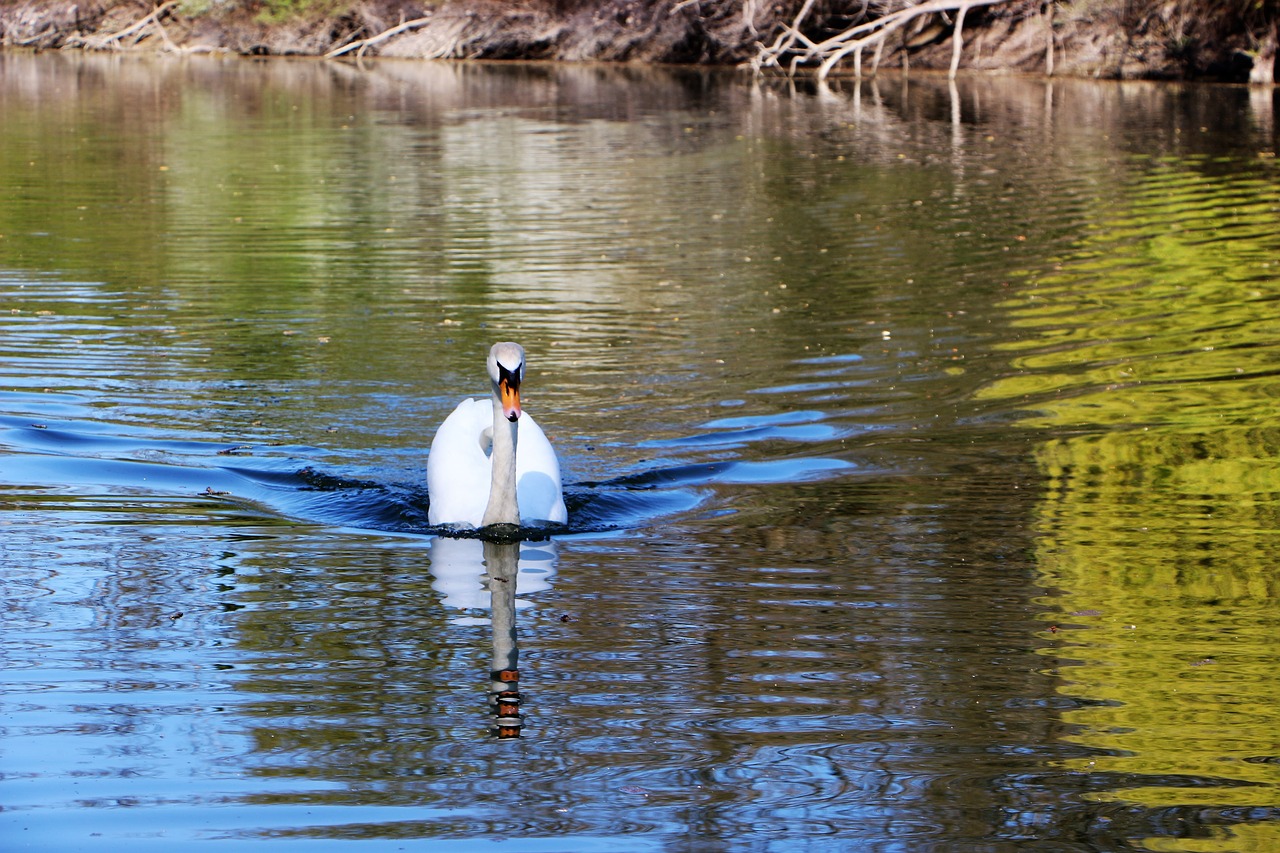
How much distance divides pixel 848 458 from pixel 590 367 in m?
3.16

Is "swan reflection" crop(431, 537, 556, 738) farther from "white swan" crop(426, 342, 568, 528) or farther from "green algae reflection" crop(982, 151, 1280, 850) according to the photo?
"green algae reflection" crop(982, 151, 1280, 850)

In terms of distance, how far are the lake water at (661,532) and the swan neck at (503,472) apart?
11.4 inches

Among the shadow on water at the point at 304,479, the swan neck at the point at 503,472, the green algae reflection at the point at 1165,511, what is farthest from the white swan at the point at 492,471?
the green algae reflection at the point at 1165,511

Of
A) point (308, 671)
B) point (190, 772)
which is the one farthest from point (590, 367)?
point (190, 772)

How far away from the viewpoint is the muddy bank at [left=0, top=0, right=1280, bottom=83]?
43781 mm

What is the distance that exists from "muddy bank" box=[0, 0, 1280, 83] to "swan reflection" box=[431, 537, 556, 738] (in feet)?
121

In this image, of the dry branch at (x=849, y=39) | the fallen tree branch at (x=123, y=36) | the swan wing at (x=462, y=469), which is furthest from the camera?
the fallen tree branch at (x=123, y=36)

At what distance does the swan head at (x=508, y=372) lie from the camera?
796 cm

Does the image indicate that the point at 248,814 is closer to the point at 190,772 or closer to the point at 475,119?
the point at 190,772

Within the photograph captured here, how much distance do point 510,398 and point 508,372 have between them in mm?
122

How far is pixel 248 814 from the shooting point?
206 inches

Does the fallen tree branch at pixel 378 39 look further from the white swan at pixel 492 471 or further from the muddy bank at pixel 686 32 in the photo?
the white swan at pixel 492 471

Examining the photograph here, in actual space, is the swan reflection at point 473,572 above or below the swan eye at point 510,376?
below

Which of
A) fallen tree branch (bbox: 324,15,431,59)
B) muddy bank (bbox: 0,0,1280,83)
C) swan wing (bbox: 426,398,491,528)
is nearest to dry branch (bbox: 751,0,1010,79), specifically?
muddy bank (bbox: 0,0,1280,83)
